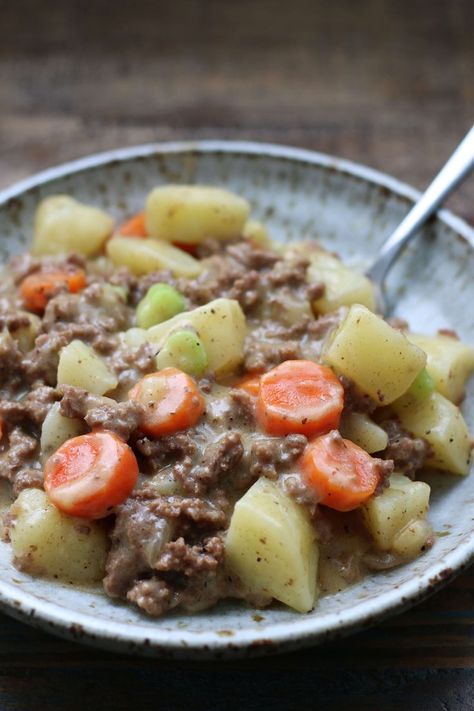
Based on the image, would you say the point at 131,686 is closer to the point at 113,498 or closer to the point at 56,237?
the point at 113,498

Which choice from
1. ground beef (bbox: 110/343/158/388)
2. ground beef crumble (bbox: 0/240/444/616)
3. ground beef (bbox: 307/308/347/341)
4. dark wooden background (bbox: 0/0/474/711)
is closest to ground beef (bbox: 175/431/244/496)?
ground beef crumble (bbox: 0/240/444/616)

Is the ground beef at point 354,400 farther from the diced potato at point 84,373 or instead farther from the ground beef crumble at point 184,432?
the diced potato at point 84,373

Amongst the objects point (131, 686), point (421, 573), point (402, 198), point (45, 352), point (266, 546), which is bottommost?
point (131, 686)

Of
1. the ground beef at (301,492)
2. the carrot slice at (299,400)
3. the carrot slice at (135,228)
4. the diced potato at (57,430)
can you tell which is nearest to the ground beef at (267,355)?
the carrot slice at (299,400)

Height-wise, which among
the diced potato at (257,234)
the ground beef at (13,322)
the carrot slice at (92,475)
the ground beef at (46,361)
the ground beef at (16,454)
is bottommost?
the ground beef at (16,454)

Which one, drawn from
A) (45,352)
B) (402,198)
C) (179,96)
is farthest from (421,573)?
(179,96)

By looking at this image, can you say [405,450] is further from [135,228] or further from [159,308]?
[135,228]

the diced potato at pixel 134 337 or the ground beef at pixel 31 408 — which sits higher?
the diced potato at pixel 134 337
